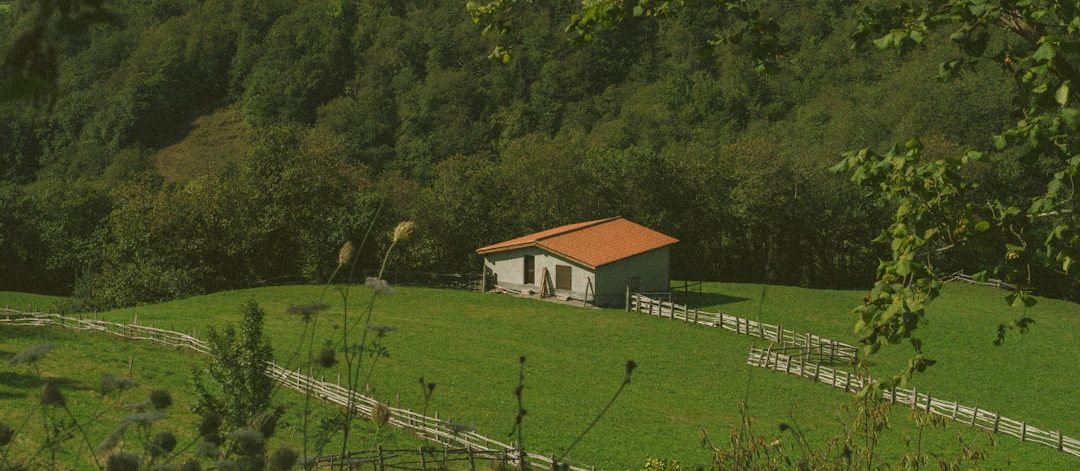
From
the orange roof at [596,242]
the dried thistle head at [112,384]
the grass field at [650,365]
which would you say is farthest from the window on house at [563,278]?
the dried thistle head at [112,384]

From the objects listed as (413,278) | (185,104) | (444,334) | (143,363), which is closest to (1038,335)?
(444,334)

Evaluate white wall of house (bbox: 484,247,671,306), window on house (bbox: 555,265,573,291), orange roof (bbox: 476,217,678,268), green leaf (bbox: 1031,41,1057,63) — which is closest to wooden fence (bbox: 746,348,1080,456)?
white wall of house (bbox: 484,247,671,306)

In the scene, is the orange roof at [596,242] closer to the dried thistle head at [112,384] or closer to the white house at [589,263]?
the white house at [589,263]

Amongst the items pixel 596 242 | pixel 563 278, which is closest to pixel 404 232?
pixel 563 278

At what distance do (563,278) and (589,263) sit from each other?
9.04 ft

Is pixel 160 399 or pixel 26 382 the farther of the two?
pixel 26 382

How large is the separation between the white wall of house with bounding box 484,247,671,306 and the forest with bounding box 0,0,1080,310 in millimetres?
8279

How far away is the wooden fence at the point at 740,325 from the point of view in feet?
141

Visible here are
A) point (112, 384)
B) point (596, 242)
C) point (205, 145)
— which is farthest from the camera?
point (205, 145)

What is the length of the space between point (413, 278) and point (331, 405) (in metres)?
29.9

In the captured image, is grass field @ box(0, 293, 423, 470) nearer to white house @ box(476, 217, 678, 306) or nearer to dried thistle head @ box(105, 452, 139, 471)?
dried thistle head @ box(105, 452, 139, 471)

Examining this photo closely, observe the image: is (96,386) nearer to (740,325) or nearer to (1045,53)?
(1045,53)

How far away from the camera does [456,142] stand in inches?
4897

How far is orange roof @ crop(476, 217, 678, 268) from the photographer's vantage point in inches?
2010
